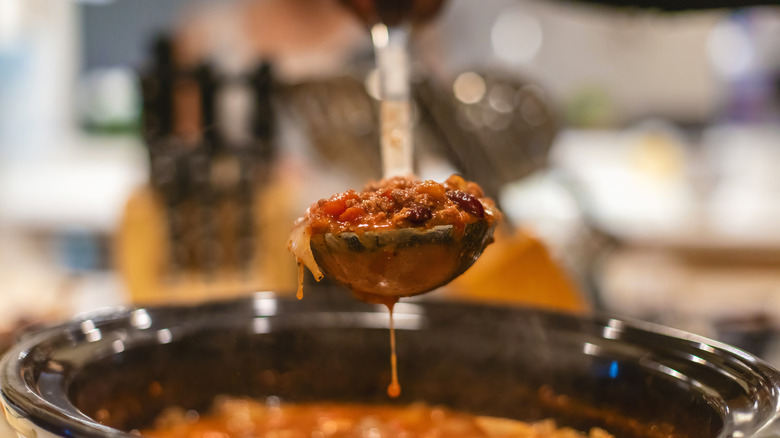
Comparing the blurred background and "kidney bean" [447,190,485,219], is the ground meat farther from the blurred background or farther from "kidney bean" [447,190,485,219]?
the blurred background

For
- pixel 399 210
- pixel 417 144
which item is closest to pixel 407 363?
pixel 399 210

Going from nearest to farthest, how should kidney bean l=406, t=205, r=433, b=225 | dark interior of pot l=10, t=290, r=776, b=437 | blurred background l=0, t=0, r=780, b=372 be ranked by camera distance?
1. kidney bean l=406, t=205, r=433, b=225
2. dark interior of pot l=10, t=290, r=776, b=437
3. blurred background l=0, t=0, r=780, b=372

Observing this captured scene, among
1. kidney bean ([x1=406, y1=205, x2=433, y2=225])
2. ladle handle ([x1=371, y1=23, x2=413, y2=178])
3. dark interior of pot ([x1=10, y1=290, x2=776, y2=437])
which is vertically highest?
ladle handle ([x1=371, y1=23, x2=413, y2=178])

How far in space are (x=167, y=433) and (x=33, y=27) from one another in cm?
613

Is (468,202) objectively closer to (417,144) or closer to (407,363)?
(407,363)

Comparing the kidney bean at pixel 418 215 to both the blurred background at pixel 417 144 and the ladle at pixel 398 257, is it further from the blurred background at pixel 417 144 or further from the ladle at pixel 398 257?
the blurred background at pixel 417 144

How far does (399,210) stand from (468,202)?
0.07 m

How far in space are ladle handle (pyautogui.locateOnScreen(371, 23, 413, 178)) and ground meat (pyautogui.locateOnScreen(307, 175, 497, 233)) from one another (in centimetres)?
10

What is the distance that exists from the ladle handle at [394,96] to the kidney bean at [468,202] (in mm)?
124

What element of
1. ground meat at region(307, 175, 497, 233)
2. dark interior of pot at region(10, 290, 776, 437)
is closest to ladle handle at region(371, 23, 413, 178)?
ground meat at region(307, 175, 497, 233)

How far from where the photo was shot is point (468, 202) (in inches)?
30.2

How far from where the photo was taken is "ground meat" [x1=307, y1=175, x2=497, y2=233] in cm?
74

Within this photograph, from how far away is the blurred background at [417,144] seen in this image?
1929mm

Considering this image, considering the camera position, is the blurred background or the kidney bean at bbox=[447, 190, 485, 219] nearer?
the kidney bean at bbox=[447, 190, 485, 219]
